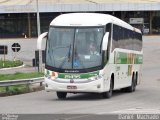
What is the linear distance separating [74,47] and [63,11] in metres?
63.5

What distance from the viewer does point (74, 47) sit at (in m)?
21.8

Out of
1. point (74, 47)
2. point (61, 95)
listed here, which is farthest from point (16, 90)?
point (74, 47)

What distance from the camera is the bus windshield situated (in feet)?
71.2

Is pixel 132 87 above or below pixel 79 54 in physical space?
below

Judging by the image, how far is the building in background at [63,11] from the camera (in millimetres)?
84188

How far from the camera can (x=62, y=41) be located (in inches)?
861

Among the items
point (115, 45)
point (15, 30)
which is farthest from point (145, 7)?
point (115, 45)

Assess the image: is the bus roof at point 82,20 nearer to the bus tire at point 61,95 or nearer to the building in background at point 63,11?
the bus tire at point 61,95

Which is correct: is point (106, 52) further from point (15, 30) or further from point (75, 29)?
point (15, 30)

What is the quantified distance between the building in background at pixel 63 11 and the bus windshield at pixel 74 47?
61236 millimetres

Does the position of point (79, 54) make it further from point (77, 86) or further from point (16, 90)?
point (16, 90)

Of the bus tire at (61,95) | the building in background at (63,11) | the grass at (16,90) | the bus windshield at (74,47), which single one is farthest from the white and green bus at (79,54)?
the building in background at (63,11)

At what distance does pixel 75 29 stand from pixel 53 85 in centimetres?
226

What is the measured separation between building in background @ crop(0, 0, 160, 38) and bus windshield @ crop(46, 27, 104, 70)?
2411 inches
